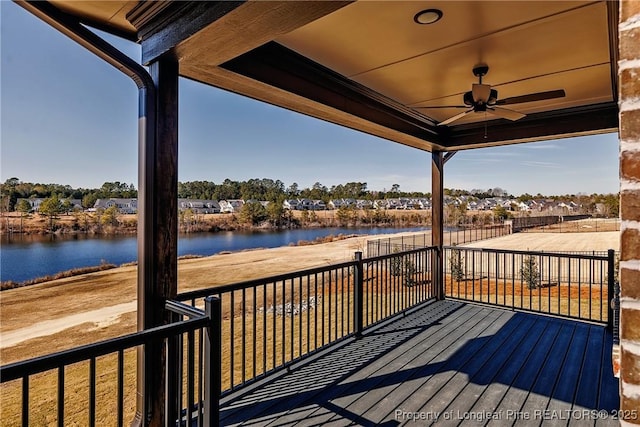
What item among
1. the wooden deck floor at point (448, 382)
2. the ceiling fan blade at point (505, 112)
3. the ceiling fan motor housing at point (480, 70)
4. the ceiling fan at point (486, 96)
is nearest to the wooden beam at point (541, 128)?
the ceiling fan blade at point (505, 112)

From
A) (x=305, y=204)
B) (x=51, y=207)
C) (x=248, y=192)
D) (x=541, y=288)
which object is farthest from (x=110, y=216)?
(x=305, y=204)

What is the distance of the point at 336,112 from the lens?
3428 millimetres

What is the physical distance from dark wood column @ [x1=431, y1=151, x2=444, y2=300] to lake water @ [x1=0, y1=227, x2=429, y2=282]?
386 inches

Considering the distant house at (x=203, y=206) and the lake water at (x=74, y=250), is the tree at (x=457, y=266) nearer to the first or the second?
the lake water at (x=74, y=250)

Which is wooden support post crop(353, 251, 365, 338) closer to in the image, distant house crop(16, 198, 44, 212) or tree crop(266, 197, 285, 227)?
distant house crop(16, 198, 44, 212)

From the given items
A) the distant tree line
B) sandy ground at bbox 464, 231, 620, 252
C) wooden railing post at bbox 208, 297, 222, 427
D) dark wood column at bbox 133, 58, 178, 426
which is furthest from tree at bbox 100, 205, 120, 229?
sandy ground at bbox 464, 231, 620, 252

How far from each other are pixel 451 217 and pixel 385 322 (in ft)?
68.6

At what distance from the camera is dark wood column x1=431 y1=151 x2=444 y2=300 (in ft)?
17.5

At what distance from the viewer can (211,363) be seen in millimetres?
1801

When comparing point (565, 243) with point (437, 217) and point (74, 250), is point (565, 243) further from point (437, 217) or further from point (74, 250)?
point (74, 250)

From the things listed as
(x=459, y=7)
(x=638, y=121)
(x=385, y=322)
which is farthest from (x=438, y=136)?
(x=638, y=121)

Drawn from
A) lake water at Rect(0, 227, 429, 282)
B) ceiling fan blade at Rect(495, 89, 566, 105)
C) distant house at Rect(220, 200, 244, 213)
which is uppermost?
ceiling fan blade at Rect(495, 89, 566, 105)

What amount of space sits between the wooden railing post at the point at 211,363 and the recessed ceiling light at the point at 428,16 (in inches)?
81.7

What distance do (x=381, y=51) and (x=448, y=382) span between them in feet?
8.73
